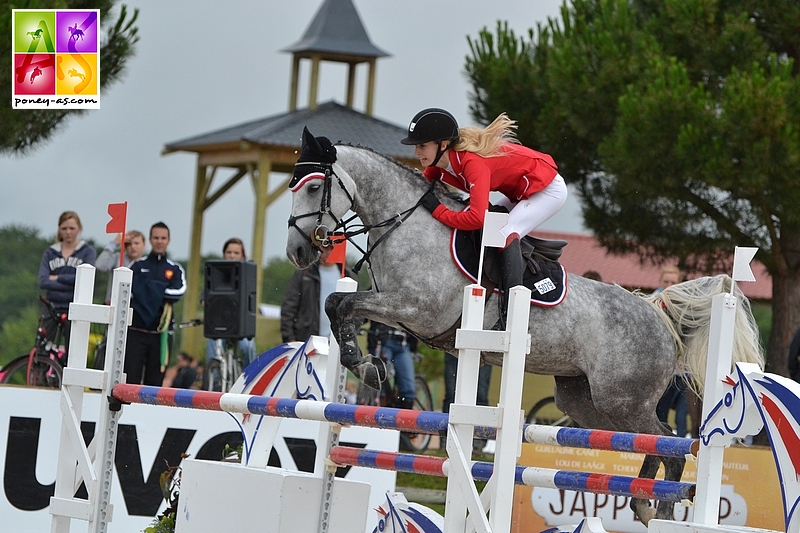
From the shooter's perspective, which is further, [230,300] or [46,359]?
[46,359]

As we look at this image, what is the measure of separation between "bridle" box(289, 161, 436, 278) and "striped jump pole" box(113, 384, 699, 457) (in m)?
0.66

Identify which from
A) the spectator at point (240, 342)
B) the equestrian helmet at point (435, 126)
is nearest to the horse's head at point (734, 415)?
the equestrian helmet at point (435, 126)

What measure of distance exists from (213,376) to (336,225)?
3.76 metres

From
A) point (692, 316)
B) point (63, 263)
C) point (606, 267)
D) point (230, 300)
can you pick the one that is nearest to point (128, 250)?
point (63, 263)

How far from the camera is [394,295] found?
160 inches

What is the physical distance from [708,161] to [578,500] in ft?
12.4

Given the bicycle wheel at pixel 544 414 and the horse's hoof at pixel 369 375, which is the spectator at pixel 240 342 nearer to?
the bicycle wheel at pixel 544 414

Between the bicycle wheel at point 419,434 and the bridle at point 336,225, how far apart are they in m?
3.65

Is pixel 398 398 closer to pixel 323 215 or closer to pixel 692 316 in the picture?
pixel 692 316

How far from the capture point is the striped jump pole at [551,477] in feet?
Result: 10.5

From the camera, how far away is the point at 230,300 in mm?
5637

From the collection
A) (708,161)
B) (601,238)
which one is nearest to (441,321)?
(708,161)

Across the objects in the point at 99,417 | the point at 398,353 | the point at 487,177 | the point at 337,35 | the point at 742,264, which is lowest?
the point at 398,353

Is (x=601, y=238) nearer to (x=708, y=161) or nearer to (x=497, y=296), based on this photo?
(x=708, y=161)
